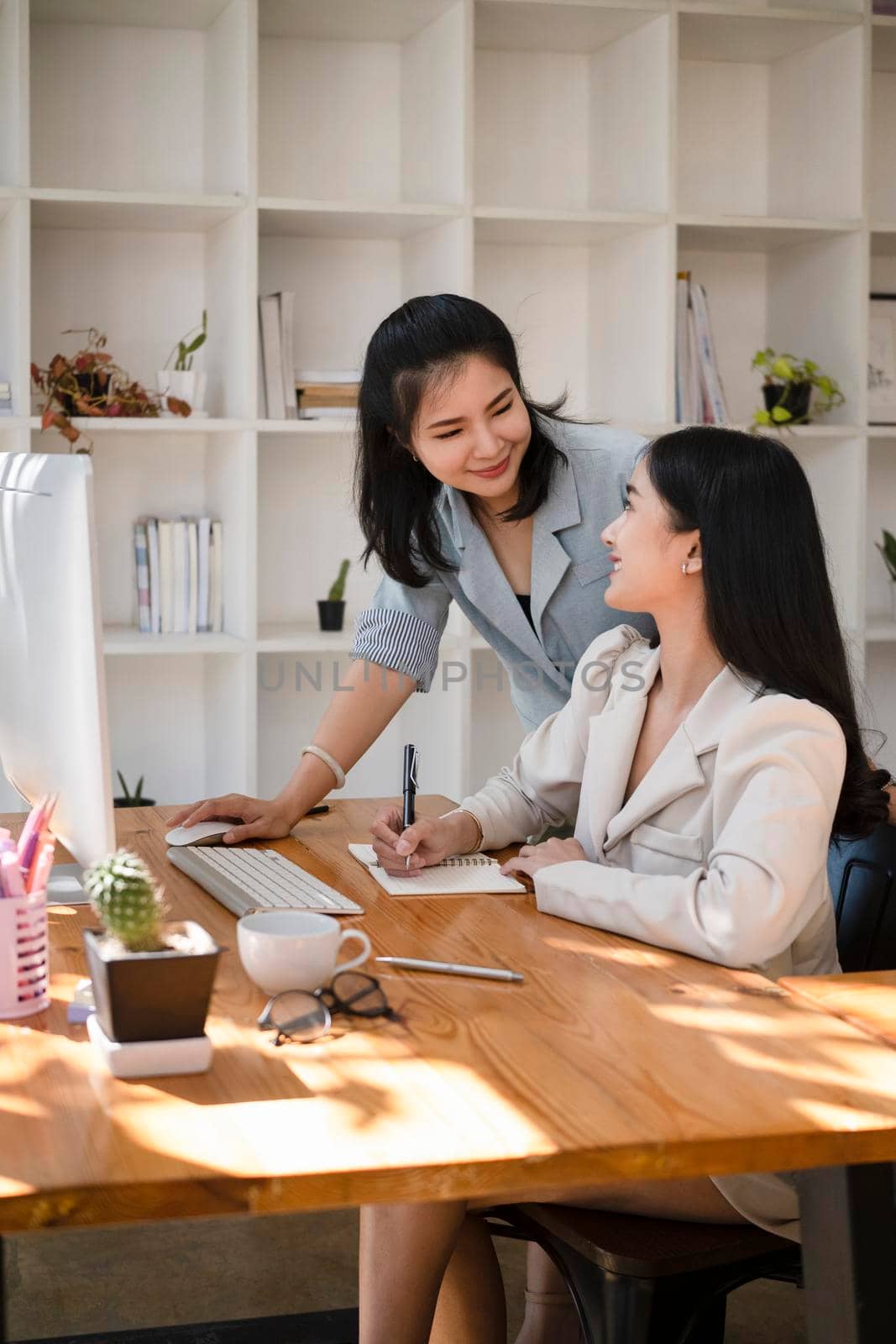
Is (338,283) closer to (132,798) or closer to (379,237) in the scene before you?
(379,237)

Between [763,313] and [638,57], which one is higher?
[638,57]

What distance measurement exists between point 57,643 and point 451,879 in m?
0.61

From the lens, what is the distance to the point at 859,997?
4.31 feet

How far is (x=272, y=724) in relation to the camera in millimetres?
3742

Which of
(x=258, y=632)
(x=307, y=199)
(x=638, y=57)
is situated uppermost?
(x=638, y=57)

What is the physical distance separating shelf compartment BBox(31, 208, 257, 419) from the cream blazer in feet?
6.18

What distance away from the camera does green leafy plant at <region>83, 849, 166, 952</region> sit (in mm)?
1103

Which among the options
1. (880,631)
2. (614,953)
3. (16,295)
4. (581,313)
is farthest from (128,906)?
(581,313)

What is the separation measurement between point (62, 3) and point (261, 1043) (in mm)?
2809

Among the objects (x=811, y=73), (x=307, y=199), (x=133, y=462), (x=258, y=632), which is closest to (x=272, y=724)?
(x=258, y=632)

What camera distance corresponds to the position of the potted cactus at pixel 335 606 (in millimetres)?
3498

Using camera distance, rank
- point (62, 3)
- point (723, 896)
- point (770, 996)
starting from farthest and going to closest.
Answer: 1. point (62, 3)
2. point (723, 896)
3. point (770, 996)

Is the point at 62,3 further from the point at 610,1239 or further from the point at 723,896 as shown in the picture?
the point at 610,1239
